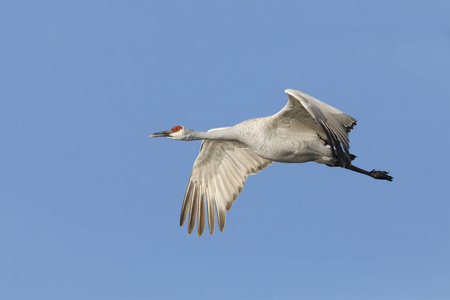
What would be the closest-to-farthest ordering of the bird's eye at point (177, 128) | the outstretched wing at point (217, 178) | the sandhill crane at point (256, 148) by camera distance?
the sandhill crane at point (256, 148), the bird's eye at point (177, 128), the outstretched wing at point (217, 178)

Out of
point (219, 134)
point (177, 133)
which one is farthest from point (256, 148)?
point (177, 133)

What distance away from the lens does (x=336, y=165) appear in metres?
14.2

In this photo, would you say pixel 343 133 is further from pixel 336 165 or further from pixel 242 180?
pixel 242 180

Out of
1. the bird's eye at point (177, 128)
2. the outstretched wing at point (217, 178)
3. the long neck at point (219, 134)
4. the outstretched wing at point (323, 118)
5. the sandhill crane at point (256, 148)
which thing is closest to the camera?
the outstretched wing at point (323, 118)

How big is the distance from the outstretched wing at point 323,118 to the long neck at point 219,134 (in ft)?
3.07

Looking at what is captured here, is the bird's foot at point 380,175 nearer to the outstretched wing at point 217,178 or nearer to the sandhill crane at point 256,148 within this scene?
the sandhill crane at point 256,148

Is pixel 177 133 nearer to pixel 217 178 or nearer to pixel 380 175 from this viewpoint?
pixel 217 178

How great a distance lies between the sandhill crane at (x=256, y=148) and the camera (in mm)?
12664

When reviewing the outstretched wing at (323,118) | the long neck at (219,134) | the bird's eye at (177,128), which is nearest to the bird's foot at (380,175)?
the outstretched wing at (323,118)

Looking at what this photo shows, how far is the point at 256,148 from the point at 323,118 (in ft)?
5.49

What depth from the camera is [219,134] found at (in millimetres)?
13711

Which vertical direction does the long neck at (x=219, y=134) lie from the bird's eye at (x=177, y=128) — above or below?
below

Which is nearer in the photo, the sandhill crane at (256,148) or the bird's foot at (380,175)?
the sandhill crane at (256,148)

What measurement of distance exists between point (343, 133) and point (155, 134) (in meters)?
3.72
